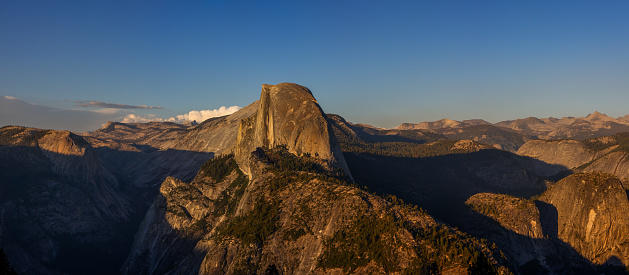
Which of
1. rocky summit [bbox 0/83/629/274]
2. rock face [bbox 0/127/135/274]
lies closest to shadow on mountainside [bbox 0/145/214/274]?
rock face [bbox 0/127/135/274]

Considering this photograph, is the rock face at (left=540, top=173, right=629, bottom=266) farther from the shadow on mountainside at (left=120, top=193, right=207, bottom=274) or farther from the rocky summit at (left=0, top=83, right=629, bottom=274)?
the shadow on mountainside at (left=120, top=193, right=207, bottom=274)

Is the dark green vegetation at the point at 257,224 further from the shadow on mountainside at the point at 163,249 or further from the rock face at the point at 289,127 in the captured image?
the rock face at the point at 289,127

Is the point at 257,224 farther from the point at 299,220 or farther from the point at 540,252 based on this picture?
the point at 540,252

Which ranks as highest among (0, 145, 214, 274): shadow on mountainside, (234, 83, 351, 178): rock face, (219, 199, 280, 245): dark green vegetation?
(234, 83, 351, 178): rock face

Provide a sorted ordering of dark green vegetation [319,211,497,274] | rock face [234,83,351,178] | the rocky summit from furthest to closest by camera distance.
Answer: rock face [234,83,351,178] → the rocky summit → dark green vegetation [319,211,497,274]

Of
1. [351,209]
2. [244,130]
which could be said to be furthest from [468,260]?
[244,130]

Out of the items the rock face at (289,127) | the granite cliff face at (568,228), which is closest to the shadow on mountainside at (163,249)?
the rock face at (289,127)
